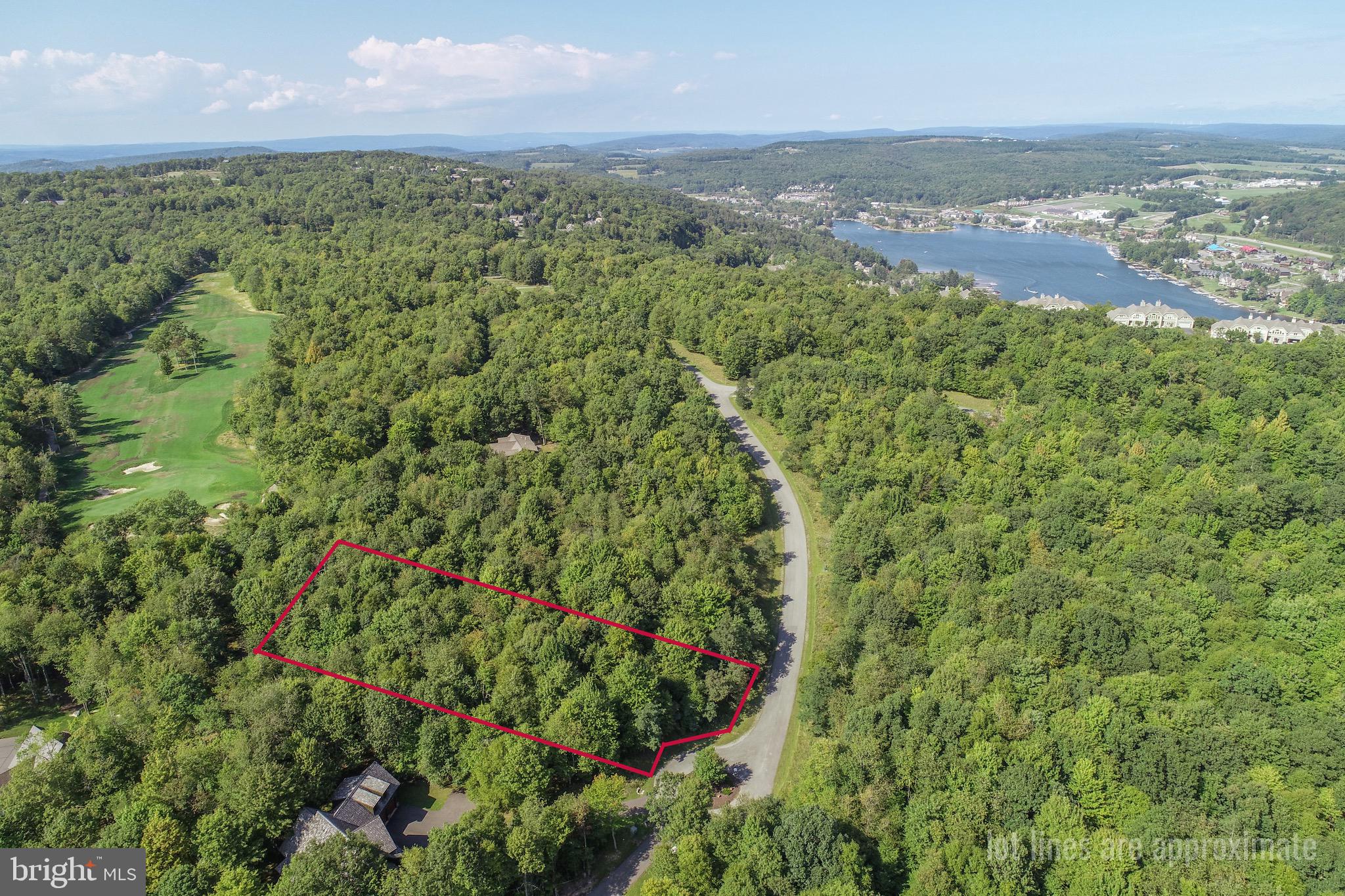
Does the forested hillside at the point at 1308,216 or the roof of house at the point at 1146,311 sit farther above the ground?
the forested hillside at the point at 1308,216

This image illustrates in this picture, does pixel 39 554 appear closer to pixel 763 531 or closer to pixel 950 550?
pixel 763 531

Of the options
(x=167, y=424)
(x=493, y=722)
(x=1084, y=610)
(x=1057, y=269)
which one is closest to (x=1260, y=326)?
(x=1057, y=269)

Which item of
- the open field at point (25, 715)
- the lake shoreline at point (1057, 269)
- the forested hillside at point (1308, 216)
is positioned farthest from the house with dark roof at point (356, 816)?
the forested hillside at point (1308, 216)

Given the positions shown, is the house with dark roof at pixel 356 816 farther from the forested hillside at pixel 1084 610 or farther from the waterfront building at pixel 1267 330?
the waterfront building at pixel 1267 330

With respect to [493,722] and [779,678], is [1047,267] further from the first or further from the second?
[493,722]

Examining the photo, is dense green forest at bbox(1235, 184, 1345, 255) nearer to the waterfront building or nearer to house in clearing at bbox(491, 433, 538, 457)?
the waterfront building

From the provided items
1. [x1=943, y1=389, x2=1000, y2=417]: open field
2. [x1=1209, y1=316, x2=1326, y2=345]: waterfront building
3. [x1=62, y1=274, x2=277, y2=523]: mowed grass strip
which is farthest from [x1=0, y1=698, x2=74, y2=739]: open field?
[x1=1209, y1=316, x2=1326, y2=345]: waterfront building
